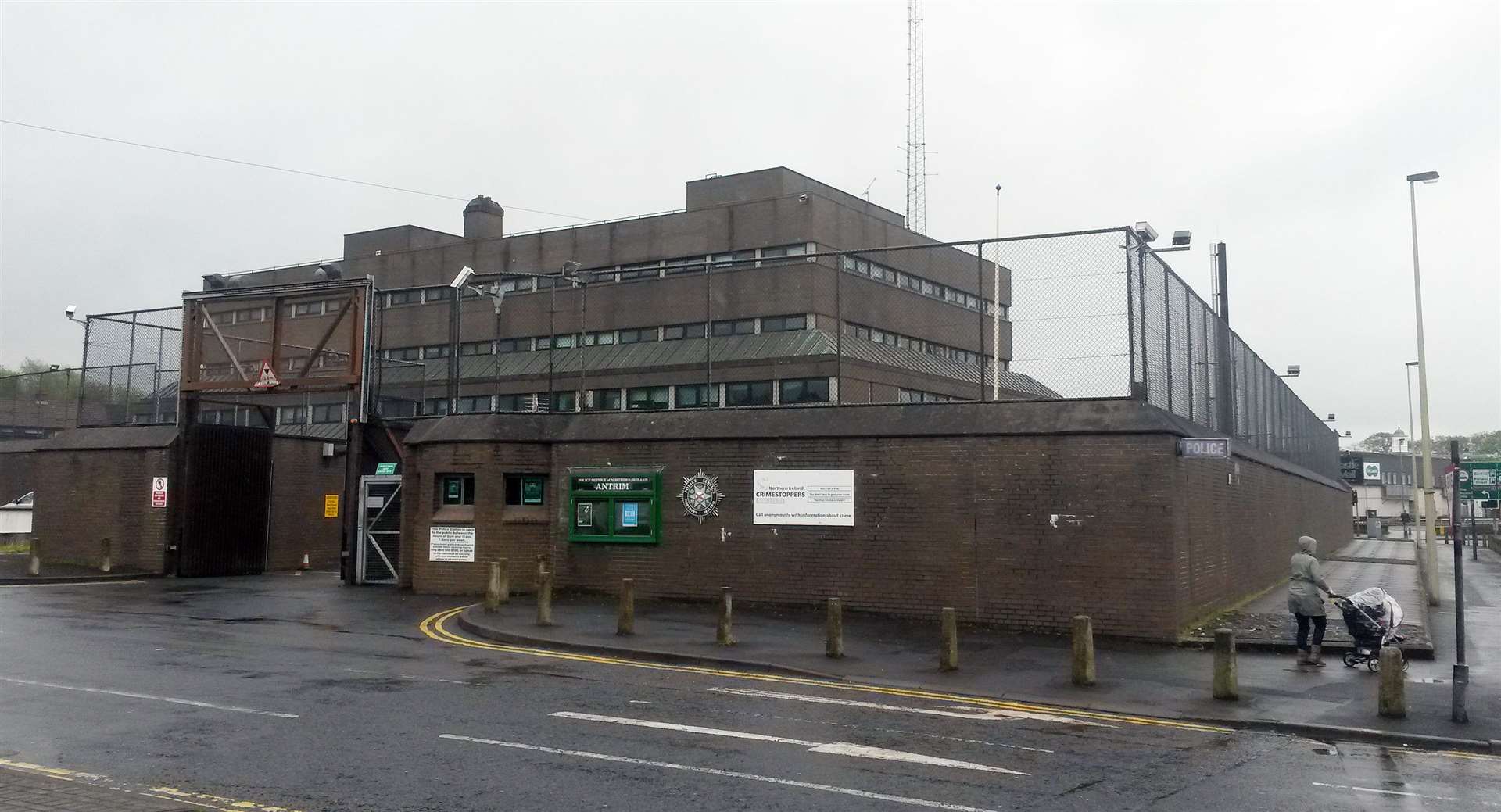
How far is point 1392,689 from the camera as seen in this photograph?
10734mm

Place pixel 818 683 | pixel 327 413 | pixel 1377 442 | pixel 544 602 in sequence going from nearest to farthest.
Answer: pixel 818 683 → pixel 544 602 → pixel 327 413 → pixel 1377 442

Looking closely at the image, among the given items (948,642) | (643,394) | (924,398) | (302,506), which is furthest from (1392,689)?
(643,394)

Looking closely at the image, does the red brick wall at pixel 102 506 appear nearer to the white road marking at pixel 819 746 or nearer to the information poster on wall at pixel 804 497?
the information poster on wall at pixel 804 497

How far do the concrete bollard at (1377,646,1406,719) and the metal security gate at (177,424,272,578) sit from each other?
85.5 feet

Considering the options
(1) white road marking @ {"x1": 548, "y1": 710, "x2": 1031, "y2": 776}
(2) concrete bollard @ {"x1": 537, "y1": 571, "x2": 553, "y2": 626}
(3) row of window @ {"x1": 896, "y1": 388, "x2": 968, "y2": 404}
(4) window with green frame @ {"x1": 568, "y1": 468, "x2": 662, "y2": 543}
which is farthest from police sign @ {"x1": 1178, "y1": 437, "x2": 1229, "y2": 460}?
(2) concrete bollard @ {"x1": 537, "y1": 571, "x2": 553, "y2": 626}

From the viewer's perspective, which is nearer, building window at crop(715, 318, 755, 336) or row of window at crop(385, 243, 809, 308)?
row of window at crop(385, 243, 809, 308)

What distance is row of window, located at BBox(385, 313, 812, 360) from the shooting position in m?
43.4

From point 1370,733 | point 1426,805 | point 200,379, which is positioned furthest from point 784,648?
point 200,379

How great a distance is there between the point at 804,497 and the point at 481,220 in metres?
46.0

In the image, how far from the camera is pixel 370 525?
25219 millimetres

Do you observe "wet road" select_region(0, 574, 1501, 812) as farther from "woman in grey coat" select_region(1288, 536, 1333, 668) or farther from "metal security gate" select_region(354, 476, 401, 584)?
"metal security gate" select_region(354, 476, 401, 584)

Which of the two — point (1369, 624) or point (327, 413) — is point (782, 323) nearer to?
point (327, 413)

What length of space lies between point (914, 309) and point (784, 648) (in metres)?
25.2

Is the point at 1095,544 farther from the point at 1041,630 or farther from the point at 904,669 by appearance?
the point at 904,669
